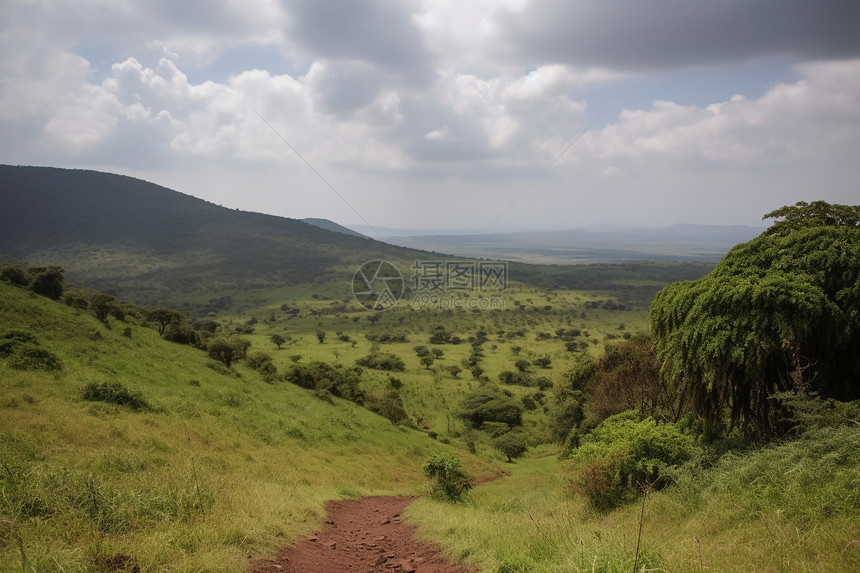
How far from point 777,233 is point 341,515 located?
651 inches

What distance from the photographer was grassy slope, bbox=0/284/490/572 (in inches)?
243

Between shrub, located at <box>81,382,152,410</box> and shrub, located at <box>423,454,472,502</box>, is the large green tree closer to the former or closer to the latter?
shrub, located at <box>423,454,472,502</box>

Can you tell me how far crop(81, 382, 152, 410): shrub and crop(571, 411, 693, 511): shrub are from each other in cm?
1794

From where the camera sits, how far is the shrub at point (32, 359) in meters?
18.3

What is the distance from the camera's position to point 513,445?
3769 cm

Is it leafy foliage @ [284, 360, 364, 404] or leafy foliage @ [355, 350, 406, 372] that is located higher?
leafy foliage @ [284, 360, 364, 404]

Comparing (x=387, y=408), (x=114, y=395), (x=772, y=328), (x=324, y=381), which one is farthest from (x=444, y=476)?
(x=324, y=381)

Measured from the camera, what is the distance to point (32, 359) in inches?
740

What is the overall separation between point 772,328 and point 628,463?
487cm

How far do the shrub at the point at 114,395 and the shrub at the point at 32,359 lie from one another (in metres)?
2.90

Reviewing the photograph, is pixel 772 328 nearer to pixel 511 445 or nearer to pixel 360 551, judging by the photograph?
pixel 360 551

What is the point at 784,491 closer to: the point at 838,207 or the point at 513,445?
the point at 838,207

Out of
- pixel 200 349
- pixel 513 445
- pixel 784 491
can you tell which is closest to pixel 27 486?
pixel 784 491

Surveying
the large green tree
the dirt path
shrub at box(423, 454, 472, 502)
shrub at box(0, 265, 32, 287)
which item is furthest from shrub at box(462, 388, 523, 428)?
shrub at box(0, 265, 32, 287)
